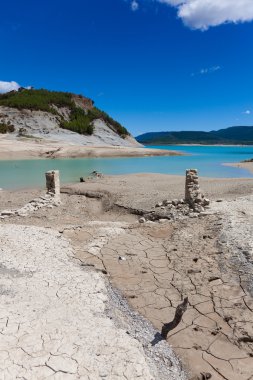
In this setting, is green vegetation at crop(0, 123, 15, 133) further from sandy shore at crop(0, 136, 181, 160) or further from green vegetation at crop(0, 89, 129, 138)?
sandy shore at crop(0, 136, 181, 160)

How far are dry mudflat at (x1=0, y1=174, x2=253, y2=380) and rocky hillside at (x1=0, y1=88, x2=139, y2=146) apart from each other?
6718cm

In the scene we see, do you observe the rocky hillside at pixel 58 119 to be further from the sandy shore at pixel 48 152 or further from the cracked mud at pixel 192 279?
the cracked mud at pixel 192 279

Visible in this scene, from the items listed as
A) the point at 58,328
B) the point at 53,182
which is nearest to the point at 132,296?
the point at 58,328

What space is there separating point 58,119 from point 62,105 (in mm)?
10049

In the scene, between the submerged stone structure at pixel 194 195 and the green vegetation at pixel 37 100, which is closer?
the submerged stone structure at pixel 194 195

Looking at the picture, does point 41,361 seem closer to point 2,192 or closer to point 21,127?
point 2,192

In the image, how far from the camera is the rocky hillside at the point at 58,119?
80.8 metres

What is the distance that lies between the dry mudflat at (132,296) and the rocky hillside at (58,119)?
67.2m

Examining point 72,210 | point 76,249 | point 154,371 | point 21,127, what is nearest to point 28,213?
point 72,210

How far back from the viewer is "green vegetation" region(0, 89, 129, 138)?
8944 centimetres

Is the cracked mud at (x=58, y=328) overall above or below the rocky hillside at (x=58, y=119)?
below

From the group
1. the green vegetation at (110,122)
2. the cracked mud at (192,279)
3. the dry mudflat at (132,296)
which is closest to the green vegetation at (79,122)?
the green vegetation at (110,122)

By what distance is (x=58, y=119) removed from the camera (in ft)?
301

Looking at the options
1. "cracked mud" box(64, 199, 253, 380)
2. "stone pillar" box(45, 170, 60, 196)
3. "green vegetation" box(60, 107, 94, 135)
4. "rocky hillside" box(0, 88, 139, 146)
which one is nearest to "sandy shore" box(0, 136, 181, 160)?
"rocky hillside" box(0, 88, 139, 146)
